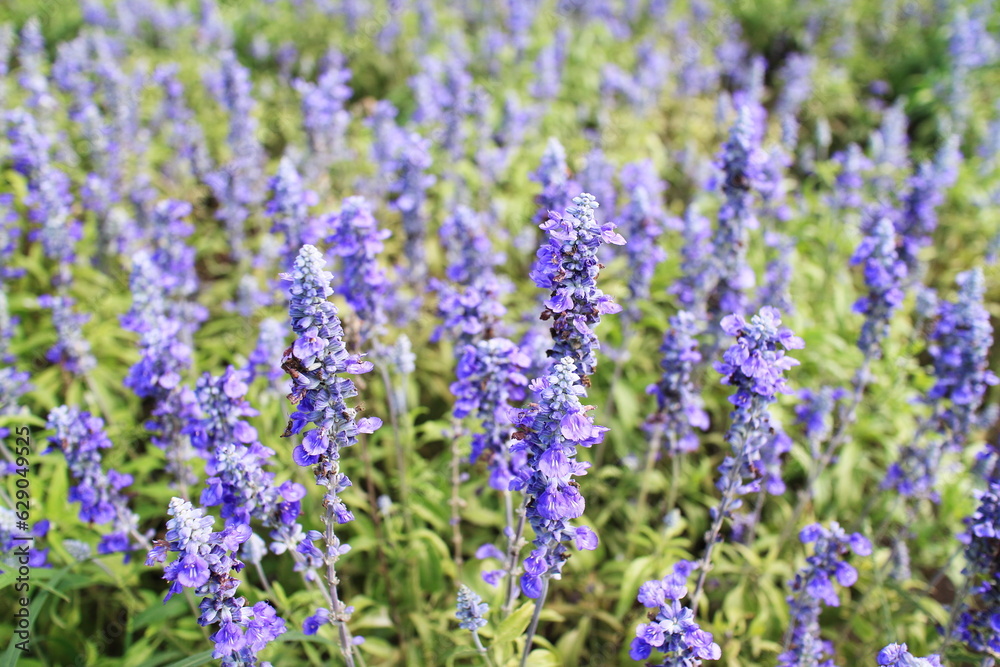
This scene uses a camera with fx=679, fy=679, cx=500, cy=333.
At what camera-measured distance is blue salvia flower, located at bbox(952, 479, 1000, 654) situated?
12.6 feet

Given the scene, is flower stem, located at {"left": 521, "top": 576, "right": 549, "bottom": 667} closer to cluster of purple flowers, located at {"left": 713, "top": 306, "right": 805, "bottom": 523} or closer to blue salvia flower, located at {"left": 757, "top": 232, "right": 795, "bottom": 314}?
cluster of purple flowers, located at {"left": 713, "top": 306, "right": 805, "bottom": 523}

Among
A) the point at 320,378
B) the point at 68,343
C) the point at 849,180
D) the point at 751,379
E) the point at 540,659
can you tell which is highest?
the point at 849,180

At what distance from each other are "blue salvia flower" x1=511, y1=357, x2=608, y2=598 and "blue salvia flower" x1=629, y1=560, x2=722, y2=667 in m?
0.45

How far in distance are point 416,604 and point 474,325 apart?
224 cm

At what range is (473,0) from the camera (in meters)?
14.3

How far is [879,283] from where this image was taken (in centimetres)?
500

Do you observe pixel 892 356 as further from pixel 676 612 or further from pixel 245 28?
pixel 245 28

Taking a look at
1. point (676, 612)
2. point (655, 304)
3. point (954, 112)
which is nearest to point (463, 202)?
point (655, 304)

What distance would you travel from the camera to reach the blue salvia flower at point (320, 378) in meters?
2.98

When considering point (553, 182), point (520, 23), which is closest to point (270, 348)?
point (553, 182)

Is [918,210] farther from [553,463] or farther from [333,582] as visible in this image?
[333,582]

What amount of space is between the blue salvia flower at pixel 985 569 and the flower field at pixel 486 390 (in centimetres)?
3

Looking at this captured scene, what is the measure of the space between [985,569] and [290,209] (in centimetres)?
534

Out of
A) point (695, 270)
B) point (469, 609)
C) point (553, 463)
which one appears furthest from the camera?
point (695, 270)
